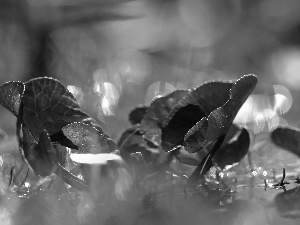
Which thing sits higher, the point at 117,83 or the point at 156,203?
the point at 156,203

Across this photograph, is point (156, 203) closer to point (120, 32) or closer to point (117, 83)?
point (117, 83)

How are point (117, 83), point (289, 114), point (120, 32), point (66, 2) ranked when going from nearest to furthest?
point (289, 114), point (117, 83), point (66, 2), point (120, 32)

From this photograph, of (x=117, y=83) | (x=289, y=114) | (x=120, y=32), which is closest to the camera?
(x=289, y=114)

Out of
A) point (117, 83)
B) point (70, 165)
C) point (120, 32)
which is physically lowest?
point (120, 32)

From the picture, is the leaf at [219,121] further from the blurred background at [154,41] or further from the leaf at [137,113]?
the blurred background at [154,41]

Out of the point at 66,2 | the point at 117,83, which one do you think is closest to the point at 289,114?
the point at 117,83

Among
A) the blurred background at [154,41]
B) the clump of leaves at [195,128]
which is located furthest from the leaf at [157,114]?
the blurred background at [154,41]

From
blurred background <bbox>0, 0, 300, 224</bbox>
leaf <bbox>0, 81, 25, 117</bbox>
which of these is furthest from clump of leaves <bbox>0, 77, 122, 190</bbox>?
blurred background <bbox>0, 0, 300, 224</bbox>

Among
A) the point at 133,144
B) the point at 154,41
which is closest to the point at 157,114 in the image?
the point at 133,144
